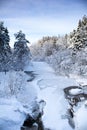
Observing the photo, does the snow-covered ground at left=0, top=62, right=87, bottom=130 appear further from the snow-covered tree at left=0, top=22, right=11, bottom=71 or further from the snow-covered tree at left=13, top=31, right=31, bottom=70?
the snow-covered tree at left=13, top=31, right=31, bottom=70

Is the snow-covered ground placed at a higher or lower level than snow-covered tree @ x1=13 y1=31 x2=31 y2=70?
lower

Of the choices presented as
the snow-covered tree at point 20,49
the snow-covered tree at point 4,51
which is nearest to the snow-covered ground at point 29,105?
the snow-covered tree at point 4,51

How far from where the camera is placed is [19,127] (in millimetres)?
13922

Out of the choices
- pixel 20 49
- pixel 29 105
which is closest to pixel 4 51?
pixel 20 49

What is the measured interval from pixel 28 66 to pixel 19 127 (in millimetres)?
35409

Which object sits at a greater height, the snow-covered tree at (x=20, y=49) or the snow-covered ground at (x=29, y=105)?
the snow-covered tree at (x=20, y=49)

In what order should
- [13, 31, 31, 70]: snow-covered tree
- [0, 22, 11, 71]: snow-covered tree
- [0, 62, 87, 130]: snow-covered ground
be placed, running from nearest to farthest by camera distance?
[0, 62, 87, 130]: snow-covered ground, [0, 22, 11, 71]: snow-covered tree, [13, 31, 31, 70]: snow-covered tree

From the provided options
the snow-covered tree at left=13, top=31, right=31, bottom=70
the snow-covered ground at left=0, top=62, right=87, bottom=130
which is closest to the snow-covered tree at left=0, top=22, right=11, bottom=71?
the snow-covered tree at left=13, top=31, right=31, bottom=70

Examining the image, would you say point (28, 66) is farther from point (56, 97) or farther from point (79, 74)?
point (56, 97)

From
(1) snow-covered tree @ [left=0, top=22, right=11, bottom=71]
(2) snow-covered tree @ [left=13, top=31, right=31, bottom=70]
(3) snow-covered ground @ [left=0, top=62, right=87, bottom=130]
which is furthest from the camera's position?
(2) snow-covered tree @ [left=13, top=31, right=31, bottom=70]

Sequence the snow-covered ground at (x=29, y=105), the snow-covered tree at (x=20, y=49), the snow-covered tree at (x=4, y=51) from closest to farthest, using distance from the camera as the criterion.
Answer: the snow-covered ground at (x=29, y=105) < the snow-covered tree at (x=4, y=51) < the snow-covered tree at (x=20, y=49)

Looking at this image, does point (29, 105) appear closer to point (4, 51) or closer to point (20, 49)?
point (4, 51)

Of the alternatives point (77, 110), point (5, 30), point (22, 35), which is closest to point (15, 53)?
point (22, 35)

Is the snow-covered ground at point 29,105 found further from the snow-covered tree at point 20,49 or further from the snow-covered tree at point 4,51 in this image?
the snow-covered tree at point 20,49
